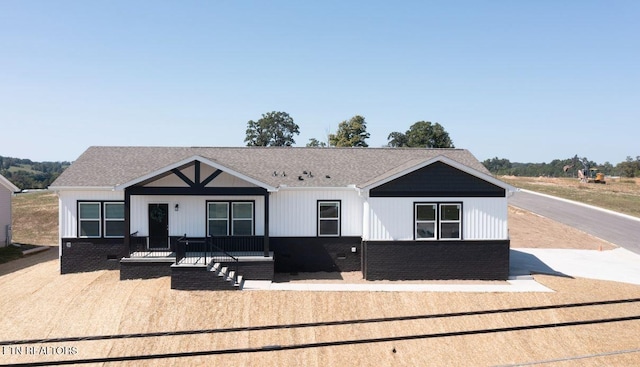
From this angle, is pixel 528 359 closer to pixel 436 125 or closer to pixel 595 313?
pixel 595 313

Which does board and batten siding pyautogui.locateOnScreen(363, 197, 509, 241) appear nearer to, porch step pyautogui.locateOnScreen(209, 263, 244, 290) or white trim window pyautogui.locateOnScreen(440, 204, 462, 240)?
white trim window pyautogui.locateOnScreen(440, 204, 462, 240)

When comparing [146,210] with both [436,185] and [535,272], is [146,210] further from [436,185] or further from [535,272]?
[535,272]

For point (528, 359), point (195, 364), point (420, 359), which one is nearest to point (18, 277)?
point (195, 364)

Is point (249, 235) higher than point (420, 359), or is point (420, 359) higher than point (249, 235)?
point (249, 235)

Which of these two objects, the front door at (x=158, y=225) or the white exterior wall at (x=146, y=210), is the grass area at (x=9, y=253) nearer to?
the white exterior wall at (x=146, y=210)

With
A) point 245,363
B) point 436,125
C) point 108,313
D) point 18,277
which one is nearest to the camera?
point 245,363

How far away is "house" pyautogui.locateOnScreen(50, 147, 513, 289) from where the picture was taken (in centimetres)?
1661

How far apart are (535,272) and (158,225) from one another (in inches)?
644

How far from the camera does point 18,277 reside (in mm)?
17672

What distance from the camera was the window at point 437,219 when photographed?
17.2 meters

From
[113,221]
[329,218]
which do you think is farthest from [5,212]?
[329,218]

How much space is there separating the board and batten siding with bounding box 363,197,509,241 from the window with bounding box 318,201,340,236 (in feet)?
4.86

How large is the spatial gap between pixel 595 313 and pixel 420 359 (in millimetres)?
6479

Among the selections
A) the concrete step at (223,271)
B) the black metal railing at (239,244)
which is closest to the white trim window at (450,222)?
the black metal railing at (239,244)
